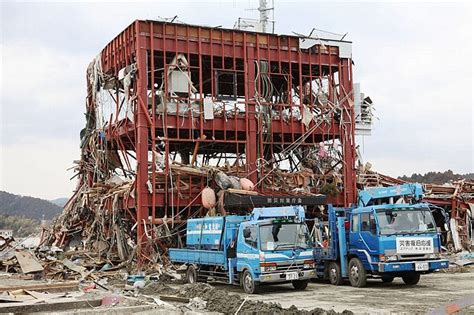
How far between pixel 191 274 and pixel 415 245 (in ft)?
27.0

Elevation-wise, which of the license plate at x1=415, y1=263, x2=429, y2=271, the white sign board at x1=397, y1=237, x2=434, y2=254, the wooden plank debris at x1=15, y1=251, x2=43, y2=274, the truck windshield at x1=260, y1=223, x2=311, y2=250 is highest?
the truck windshield at x1=260, y1=223, x2=311, y2=250

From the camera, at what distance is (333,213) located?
74.7 ft

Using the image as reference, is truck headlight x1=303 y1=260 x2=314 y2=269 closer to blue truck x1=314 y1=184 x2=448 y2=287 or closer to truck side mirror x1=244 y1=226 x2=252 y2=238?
blue truck x1=314 y1=184 x2=448 y2=287

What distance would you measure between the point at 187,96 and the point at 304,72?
779 centimetres

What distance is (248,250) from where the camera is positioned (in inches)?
799

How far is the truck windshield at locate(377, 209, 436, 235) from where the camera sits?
2028cm

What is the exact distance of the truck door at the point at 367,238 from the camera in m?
20.4

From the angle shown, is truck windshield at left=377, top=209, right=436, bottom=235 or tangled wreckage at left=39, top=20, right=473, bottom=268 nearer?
truck windshield at left=377, top=209, right=436, bottom=235

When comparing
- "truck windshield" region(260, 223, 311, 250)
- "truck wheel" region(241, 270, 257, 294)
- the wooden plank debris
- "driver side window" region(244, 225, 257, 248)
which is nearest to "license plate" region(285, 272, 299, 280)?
"truck windshield" region(260, 223, 311, 250)

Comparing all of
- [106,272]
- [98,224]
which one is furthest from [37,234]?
[106,272]

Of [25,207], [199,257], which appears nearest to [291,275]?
[199,257]

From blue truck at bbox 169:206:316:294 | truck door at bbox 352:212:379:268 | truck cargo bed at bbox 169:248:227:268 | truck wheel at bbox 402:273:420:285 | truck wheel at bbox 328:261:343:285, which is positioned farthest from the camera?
truck wheel at bbox 328:261:343:285

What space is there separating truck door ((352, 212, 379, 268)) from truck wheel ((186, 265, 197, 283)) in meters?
6.02

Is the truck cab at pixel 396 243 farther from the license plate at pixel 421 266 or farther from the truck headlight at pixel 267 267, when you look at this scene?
the truck headlight at pixel 267 267
